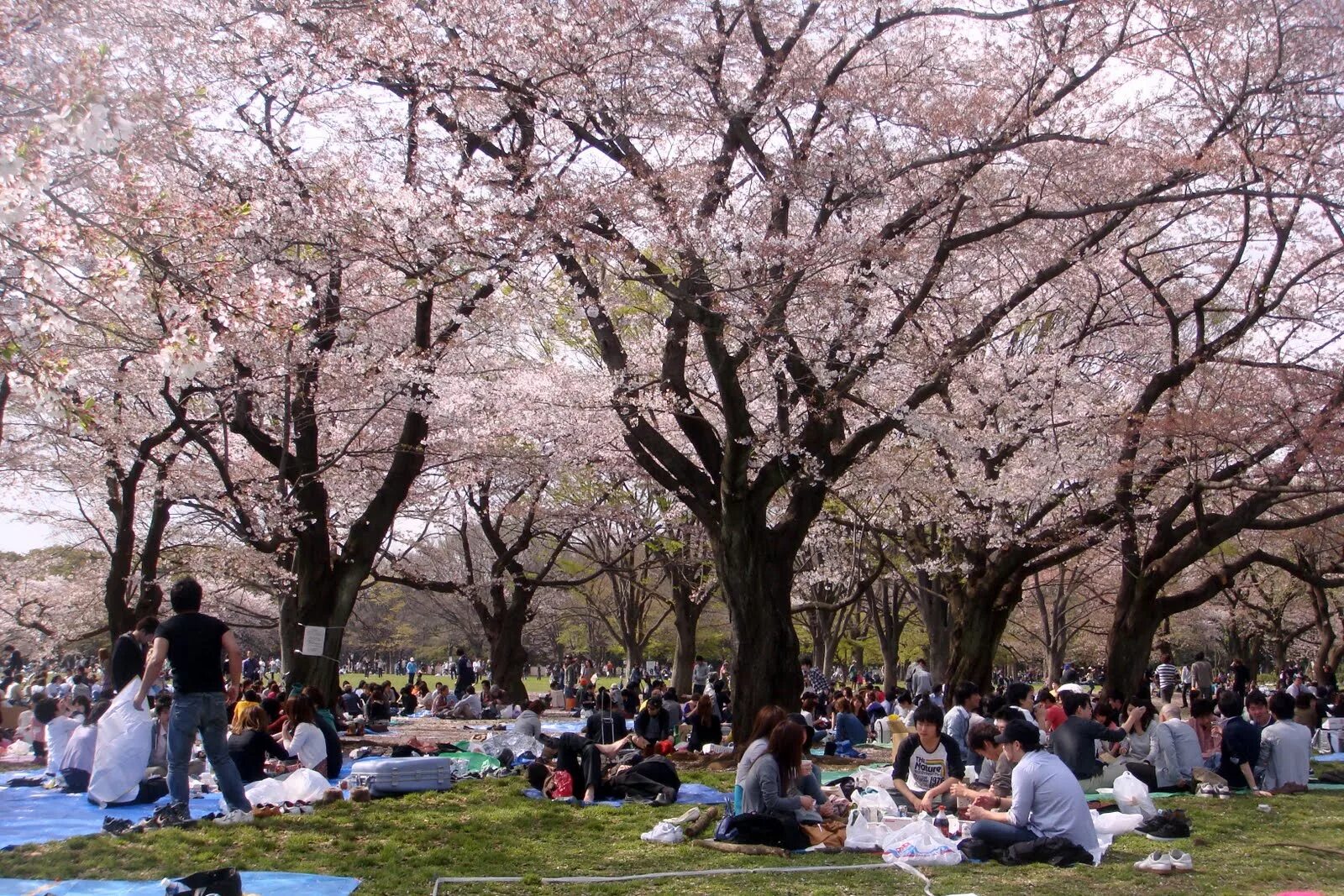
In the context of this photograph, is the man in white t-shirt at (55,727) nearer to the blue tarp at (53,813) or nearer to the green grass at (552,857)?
the blue tarp at (53,813)

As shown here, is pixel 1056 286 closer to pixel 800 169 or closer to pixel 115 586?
pixel 800 169

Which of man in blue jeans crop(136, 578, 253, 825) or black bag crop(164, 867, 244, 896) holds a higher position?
man in blue jeans crop(136, 578, 253, 825)

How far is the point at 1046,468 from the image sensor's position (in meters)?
15.4

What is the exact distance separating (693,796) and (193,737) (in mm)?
3988

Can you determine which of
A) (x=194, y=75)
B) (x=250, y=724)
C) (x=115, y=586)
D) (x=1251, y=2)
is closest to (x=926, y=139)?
→ (x=1251, y=2)

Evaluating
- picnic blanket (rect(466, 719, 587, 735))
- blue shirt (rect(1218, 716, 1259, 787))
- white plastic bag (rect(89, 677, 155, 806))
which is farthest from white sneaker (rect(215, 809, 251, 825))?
picnic blanket (rect(466, 719, 587, 735))

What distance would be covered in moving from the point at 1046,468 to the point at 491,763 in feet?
27.9

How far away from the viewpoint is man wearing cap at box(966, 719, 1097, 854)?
622cm

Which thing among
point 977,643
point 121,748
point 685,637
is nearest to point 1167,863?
point 121,748

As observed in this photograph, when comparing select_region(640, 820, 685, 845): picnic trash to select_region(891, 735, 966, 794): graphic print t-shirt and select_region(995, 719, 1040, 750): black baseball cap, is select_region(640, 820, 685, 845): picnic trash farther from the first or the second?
select_region(995, 719, 1040, 750): black baseball cap

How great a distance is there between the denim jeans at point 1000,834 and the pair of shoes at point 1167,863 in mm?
575

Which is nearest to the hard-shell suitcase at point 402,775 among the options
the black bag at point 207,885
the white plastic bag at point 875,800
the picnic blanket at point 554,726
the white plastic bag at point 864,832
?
the white plastic bag at point 875,800

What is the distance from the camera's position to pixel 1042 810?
6.28 meters

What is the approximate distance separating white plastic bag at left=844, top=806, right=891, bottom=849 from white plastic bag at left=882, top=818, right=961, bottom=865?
0.11m
